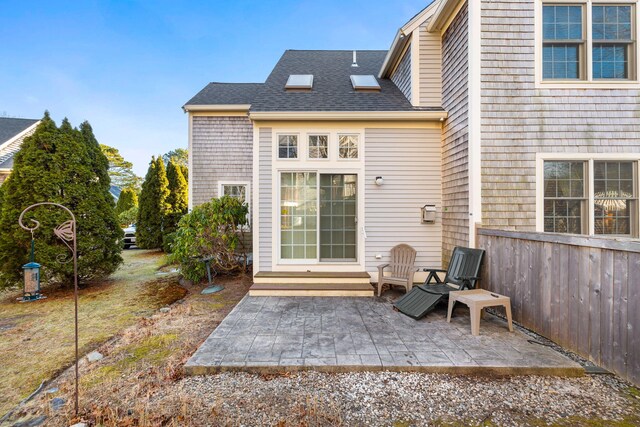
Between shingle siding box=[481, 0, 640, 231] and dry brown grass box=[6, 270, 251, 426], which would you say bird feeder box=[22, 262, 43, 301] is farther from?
shingle siding box=[481, 0, 640, 231]

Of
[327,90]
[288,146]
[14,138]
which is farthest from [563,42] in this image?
[14,138]

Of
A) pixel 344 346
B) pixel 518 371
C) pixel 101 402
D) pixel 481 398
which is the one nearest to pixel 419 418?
pixel 481 398

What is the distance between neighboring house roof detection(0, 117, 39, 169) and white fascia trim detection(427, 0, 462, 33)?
15924 mm

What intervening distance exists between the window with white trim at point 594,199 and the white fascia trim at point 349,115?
2.10 meters

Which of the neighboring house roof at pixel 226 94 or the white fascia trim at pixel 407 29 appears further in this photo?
the neighboring house roof at pixel 226 94

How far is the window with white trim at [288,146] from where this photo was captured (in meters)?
5.23

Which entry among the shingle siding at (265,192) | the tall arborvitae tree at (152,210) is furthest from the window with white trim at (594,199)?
the tall arborvitae tree at (152,210)

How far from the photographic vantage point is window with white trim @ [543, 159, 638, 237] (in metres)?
4.14

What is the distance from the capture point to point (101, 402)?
2.12 m

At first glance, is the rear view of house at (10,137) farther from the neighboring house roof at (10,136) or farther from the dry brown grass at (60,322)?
the dry brown grass at (60,322)

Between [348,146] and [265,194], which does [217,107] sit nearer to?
[265,194]

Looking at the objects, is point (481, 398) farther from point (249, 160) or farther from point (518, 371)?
point (249, 160)

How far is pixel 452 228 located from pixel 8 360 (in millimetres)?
6136

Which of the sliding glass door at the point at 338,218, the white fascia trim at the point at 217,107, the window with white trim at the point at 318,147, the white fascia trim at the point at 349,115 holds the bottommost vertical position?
the sliding glass door at the point at 338,218
